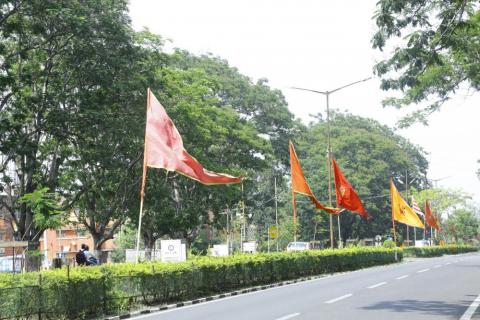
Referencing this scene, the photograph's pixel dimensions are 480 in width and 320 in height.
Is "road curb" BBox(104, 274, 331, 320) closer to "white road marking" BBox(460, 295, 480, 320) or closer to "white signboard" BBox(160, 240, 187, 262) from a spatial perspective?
"white signboard" BBox(160, 240, 187, 262)

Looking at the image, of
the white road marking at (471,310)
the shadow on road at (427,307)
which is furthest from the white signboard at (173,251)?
the white road marking at (471,310)

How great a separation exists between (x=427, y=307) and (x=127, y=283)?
7620mm

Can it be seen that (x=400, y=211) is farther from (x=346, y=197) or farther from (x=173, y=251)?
(x=173, y=251)

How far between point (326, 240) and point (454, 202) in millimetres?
26388

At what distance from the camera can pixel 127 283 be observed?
1877 centimetres

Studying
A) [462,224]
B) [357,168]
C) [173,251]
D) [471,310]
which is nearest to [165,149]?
[173,251]

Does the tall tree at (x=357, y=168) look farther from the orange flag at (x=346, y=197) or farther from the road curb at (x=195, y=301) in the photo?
the road curb at (x=195, y=301)

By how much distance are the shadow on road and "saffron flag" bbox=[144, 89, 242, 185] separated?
17.5 ft

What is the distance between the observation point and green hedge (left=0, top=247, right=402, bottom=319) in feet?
49.0

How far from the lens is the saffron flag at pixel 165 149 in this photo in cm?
1883

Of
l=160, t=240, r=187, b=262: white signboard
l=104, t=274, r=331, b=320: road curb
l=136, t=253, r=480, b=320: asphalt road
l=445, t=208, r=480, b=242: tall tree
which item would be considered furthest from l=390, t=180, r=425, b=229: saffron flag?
l=445, t=208, r=480, b=242: tall tree

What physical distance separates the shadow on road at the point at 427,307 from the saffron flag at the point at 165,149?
532cm

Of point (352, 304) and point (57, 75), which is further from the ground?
point (57, 75)

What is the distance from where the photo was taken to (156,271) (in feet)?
65.9
